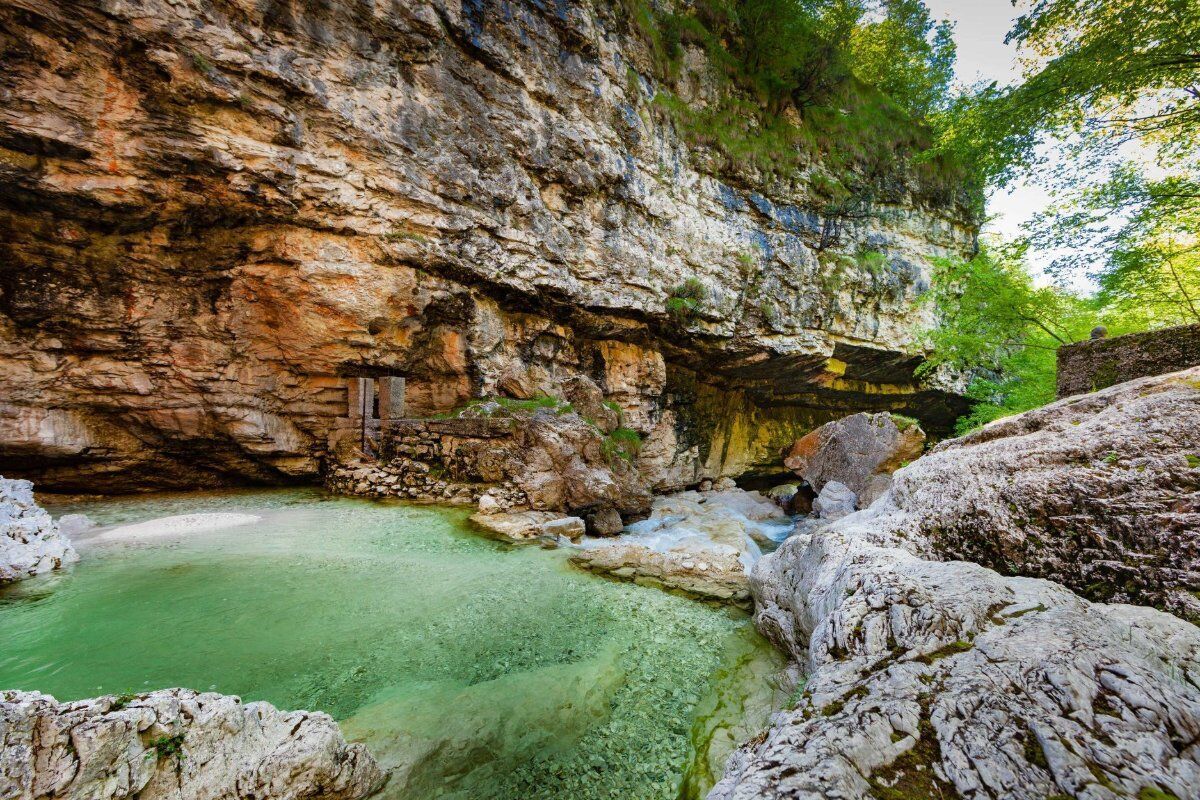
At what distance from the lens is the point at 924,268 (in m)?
19.2

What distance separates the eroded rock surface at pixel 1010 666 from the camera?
1.29m

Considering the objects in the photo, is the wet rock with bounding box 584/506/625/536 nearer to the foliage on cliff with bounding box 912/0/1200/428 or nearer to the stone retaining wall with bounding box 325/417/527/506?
the stone retaining wall with bounding box 325/417/527/506

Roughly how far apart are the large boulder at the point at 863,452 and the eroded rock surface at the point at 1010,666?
8.41m

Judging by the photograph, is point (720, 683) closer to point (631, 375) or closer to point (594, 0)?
point (631, 375)

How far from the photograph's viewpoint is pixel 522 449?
33.9 ft

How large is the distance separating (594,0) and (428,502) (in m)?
16.2

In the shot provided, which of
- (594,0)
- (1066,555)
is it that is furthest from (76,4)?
(1066,555)

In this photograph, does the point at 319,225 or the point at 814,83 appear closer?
the point at 319,225

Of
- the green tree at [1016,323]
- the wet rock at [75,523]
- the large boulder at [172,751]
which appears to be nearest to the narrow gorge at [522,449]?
the large boulder at [172,751]

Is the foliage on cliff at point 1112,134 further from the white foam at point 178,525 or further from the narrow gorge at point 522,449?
the white foam at point 178,525

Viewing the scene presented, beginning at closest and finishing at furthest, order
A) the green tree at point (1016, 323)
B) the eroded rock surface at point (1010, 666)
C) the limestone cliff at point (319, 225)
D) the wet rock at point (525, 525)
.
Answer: the eroded rock surface at point (1010, 666) → the wet rock at point (525, 525) → the limestone cliff at point (319, 225) → the green tree at point (1016, 323)

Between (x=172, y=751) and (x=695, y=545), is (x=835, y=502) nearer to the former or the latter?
(x=695, y=545)

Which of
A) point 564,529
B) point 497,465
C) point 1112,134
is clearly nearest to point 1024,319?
point 1112,134

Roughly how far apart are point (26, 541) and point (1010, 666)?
31.0ft
